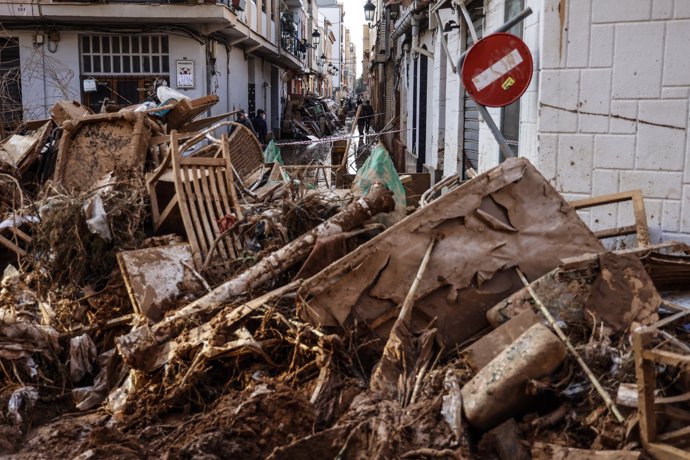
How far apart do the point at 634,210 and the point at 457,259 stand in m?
1.69

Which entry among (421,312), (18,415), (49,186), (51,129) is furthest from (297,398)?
(51,129)

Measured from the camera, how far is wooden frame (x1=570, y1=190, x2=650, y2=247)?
5125mm

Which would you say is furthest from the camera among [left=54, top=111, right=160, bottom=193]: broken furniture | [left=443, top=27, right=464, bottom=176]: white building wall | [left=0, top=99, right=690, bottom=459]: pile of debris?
[left=443, top=27, right=464, bottom=176]: white building wall

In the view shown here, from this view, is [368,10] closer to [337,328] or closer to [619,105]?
[619,105]

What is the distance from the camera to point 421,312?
4395 millimetres

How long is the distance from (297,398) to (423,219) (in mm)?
1405

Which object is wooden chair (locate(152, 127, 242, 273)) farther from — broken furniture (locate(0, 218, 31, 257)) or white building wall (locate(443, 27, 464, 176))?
white building wall (locate(443, 27, 464, 176))

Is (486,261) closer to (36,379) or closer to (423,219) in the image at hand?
(423,219)

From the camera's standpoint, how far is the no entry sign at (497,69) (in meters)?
5.39

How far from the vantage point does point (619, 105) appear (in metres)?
5.60

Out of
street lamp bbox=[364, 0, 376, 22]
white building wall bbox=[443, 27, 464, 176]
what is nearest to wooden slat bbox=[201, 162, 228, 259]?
white building wall bbox=[443, 27, 464, 176]

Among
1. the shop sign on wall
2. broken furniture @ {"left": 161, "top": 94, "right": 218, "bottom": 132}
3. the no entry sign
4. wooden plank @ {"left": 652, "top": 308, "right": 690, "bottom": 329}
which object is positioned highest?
the shop sign on wall

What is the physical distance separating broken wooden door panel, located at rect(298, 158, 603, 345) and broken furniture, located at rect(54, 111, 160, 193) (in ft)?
12.5

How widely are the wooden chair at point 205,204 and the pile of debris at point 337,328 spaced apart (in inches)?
0.9
